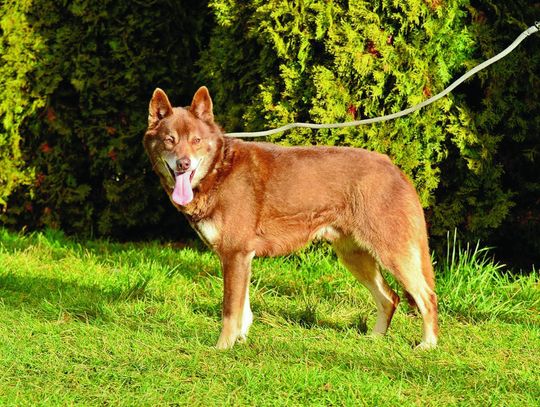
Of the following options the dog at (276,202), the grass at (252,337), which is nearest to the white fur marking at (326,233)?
the dog at (276,202)

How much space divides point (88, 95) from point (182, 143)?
360 cm

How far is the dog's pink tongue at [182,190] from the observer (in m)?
4.98

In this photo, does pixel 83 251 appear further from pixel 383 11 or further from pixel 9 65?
pixel 383 11

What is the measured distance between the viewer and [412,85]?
21.9 ft

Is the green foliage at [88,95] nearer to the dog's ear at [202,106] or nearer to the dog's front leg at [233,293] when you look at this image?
the dog's ear at [202,106]

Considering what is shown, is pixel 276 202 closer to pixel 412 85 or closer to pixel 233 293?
pixel 233 293

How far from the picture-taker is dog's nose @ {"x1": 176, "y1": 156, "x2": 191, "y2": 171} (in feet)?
16.2

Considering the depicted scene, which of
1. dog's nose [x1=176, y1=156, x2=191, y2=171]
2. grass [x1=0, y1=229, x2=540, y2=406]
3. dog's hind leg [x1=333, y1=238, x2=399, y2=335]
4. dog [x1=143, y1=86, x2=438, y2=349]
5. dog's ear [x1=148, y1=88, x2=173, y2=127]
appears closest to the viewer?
grass [x1=0, y1=229, x2=540, y2=406]

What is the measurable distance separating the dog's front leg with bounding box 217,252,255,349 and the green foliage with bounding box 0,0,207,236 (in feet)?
11.3

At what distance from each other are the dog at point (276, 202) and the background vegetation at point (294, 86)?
1.49 meters

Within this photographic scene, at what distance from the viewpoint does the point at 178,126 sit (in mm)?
5102

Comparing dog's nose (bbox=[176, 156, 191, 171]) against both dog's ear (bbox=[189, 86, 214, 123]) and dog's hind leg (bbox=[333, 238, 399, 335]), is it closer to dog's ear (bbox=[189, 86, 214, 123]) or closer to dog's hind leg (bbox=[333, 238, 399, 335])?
dog's ear (bbox=[189, 86, 214, 123])

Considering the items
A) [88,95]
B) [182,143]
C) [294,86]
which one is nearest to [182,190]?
[182,143]

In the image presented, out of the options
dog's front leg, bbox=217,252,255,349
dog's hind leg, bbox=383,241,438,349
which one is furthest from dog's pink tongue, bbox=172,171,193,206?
dog's hind leg, bbox=383,241,438,349
